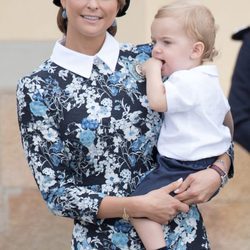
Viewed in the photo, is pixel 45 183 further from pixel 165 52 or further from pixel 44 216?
pixel 44 216

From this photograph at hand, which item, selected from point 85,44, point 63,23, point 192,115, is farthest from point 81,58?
point 192,115

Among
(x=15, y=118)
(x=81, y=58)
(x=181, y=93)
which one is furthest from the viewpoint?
(x=15, y=118)

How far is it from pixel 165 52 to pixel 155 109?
8.3 inches

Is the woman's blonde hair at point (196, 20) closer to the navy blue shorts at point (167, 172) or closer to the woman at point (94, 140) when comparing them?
the woman at point (94, 140)

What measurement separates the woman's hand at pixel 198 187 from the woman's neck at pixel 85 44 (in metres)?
0.56

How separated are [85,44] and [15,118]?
1690mm

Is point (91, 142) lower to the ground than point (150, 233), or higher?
higher

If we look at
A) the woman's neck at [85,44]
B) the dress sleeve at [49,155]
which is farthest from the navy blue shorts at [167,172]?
the woman's neck at [85,44]

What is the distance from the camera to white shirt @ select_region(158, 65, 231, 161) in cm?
351

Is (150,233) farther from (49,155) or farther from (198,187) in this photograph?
(49,155)

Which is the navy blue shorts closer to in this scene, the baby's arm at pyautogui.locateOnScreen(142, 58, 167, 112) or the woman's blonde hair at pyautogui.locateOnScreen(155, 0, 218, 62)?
the baby's arm at pyautogui.locateOnScreen(142, 58, 167, 112)

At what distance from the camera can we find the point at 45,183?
11.7 ft

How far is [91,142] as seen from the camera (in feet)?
11.6

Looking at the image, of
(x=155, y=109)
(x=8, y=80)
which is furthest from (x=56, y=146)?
(x=8, y=80)
